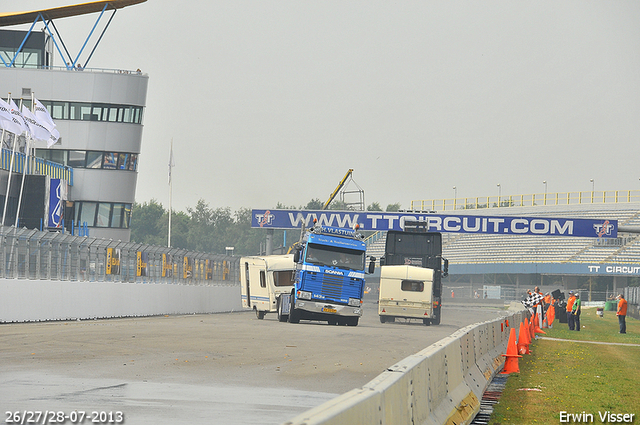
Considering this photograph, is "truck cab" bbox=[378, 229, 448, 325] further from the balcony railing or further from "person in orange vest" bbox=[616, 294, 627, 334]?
the balcony railing

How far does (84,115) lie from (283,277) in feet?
97.4

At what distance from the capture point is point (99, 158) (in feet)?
204

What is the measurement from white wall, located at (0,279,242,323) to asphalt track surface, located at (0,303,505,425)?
2.75m

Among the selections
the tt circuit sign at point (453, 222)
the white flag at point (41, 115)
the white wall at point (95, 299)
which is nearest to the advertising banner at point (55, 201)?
the white flag at point (41, 115)

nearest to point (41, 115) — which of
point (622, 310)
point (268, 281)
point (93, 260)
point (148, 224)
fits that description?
point (268, 281)

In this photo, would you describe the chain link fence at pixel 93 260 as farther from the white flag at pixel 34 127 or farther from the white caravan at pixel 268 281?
the white flag at pixel 34 127

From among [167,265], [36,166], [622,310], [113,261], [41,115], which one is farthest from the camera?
[36,166]

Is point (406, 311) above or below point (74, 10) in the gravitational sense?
below

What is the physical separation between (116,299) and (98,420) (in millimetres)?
25732

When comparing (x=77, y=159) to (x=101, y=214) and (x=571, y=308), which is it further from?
(x=571, y=308)

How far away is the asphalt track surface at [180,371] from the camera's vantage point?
9.58 metres

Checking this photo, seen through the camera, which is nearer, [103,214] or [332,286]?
[332,286]

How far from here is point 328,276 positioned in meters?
31.9

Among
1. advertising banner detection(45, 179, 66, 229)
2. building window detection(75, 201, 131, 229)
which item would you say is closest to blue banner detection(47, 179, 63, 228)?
advertising banner detection(45, 179, 66, 229)
